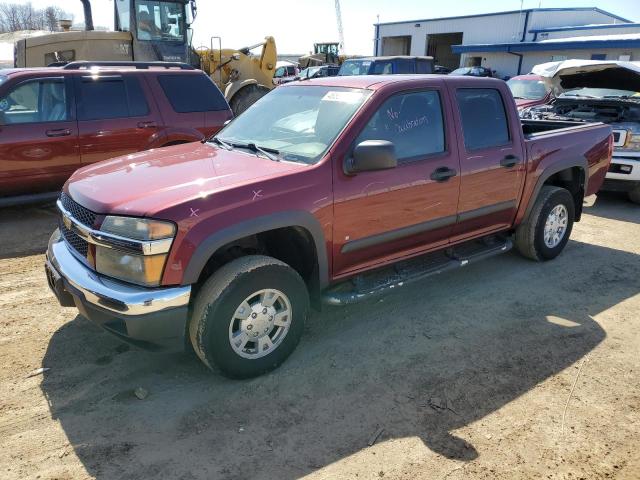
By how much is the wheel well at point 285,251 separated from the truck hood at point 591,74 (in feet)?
21.3

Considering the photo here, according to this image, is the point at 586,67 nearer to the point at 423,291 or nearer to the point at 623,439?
the point at 423,291

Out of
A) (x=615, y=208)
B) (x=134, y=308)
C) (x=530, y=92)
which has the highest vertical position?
(x=530, y=92)

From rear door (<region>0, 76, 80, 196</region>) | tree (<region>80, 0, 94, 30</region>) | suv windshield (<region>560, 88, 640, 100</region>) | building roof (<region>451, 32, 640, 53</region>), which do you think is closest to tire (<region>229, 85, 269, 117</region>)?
tree (<region>80, 0, 94, 30</region>)

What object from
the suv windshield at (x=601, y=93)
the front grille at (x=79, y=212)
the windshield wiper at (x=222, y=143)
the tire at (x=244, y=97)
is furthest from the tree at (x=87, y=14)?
the suv windshield at (x=601, y=93)

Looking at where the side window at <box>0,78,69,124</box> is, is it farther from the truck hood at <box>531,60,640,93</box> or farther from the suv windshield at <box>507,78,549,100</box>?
the suv windshield at <box>507,78,549,100</box>

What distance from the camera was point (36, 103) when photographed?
6.14 meters

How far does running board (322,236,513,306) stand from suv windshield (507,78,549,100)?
7383 millimetres

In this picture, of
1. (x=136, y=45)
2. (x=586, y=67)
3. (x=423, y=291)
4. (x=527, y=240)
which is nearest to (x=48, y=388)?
(x=423, y=291)

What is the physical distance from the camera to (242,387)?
3.19 meters

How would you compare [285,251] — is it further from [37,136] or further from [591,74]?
[591,74]

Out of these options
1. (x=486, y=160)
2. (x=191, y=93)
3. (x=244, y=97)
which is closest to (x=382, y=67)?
(x=244, y=97)

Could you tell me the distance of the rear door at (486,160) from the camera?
4180 mm

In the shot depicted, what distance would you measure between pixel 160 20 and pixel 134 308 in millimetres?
10675

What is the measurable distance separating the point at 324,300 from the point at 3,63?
1944cm
